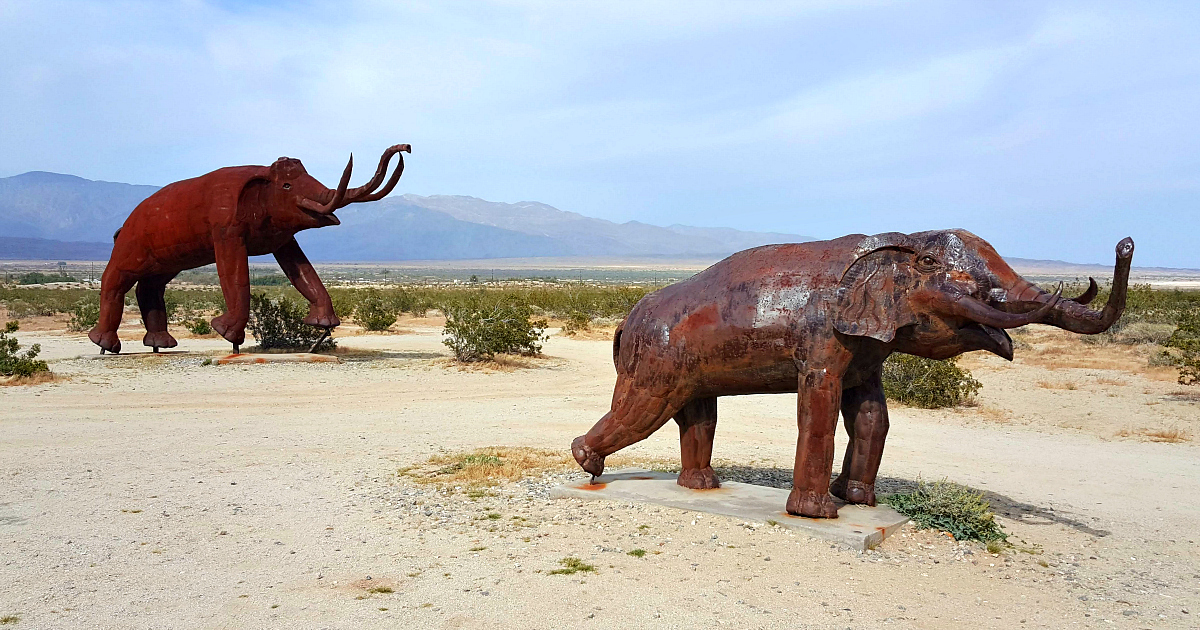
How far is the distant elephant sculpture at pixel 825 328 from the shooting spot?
6094 mm

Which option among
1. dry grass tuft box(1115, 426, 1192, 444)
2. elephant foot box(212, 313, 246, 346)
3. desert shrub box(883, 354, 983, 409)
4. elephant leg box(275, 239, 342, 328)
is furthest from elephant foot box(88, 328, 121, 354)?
dry grass tuft box(1115, 426, 1192, 444)

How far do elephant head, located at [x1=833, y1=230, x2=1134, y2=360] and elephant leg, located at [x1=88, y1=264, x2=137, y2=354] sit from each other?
15772 millimetres

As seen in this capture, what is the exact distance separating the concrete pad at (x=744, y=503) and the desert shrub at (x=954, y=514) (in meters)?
0.16

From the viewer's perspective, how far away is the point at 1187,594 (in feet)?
19.1

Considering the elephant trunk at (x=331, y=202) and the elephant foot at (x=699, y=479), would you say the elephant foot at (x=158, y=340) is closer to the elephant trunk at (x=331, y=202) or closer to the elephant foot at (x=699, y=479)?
the elephant trunk at (x=331, y=202)

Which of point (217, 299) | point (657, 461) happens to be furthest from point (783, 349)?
point (217, 299)

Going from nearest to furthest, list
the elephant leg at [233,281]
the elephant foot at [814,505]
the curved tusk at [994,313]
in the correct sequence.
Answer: the curved tusk at [994,313], the elephant foot at [814,505], the elephant leg at [233,281]

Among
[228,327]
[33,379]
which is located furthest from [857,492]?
[33,379]

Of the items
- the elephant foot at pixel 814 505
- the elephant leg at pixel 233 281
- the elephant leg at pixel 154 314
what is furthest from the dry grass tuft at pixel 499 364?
the elephant foot at pixel 814 505

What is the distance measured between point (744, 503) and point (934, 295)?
2.28 meters

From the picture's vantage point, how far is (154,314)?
64.3 feet

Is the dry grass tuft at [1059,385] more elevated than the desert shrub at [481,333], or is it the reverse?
the desert shrub at [481,333]

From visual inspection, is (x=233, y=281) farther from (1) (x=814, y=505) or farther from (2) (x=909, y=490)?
(1) (x=814, y=505)

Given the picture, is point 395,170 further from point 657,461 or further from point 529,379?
point 657,461
